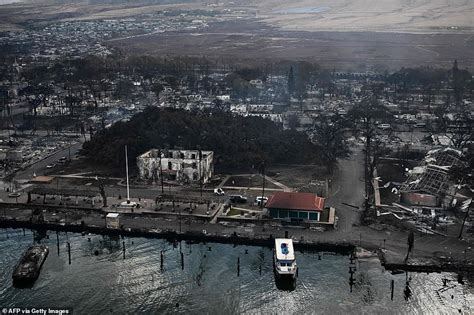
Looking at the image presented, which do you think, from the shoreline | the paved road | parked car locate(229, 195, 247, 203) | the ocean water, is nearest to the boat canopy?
the ocean water

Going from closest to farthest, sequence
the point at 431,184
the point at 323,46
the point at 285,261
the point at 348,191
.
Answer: the point at 285,261
the point at 431,184
the point at 348,191
the point at 323,46

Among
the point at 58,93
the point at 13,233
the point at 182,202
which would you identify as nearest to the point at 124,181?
the point at 182,202

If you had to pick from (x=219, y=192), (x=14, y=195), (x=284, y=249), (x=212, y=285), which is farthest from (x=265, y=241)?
(x=14, y=195)

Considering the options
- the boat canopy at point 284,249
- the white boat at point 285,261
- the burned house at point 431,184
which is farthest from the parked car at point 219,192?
the burned house at point 431,184

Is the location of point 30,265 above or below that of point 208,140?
below

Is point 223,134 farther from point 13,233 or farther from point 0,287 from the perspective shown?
point 0,287

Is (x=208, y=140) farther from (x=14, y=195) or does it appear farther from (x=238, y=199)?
(x=14, y=195)

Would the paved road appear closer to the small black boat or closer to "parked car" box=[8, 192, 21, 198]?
"parked car" box=[8, 192, 21, 198]
